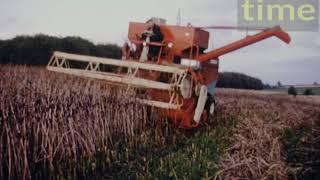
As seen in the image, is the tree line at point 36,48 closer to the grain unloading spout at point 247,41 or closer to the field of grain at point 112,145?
the grain unloading spout at point 247,41

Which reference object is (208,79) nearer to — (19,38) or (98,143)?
(98,143)

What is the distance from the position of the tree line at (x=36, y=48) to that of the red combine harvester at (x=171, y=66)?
744cm

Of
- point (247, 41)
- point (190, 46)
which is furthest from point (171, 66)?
point (247, 41)

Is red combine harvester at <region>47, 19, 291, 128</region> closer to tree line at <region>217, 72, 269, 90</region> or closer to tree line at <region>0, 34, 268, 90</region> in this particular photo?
tree line at <region>0, 34, 268, 90</region>

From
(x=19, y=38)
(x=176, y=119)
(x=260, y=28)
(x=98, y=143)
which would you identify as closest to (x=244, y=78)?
(x=19, y=38)

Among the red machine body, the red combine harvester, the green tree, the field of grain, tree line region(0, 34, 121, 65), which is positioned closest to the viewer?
the field of grain

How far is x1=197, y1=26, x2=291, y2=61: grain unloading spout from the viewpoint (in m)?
10.5

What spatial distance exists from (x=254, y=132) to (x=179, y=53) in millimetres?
5037

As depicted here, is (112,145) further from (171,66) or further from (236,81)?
(236,81)

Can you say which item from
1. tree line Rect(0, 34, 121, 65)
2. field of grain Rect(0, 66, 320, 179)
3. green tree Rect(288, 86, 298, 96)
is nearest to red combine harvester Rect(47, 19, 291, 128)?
field of grain Rect(0, 66, 320, 179)

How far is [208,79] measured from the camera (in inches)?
432

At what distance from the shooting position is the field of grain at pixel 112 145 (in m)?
4.68

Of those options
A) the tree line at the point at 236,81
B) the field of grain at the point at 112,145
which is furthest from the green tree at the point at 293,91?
the field of grain at the point at 112,145

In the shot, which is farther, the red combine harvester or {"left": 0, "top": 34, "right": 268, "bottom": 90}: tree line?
{"left": 0, "top": 34, "right": 268, "bottom": 90}: tree line
